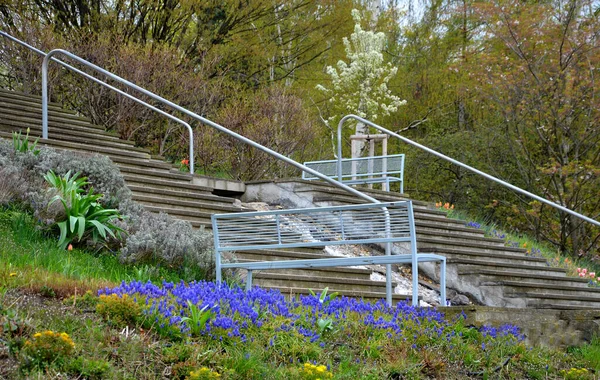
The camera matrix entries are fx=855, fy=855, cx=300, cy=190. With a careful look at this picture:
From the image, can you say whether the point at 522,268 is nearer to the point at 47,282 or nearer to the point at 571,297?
Answer: the point at 571,297

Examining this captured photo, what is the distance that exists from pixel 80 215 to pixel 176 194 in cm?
265

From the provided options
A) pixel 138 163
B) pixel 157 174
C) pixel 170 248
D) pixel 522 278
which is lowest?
pixel 522 278

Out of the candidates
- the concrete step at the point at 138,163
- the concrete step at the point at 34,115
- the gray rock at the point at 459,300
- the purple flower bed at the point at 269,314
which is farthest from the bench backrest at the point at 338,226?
the concrete step at the point at 34,115

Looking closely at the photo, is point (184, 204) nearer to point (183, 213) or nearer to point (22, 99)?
point (183, 213)

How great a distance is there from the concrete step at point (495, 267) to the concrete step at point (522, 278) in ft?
0.09

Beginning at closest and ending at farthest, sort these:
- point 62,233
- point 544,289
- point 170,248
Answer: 1. point 62,233
2. point 170,248
3. point 544,289

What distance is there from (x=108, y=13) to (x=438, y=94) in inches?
467

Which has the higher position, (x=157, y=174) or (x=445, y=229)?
(x=157, y=174)

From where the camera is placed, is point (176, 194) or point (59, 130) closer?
point (176, 194)

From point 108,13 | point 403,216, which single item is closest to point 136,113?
point 108,13

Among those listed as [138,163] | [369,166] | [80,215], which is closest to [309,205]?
[138,163]

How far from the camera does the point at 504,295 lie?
9.94 meters

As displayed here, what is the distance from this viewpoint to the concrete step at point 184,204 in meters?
9.27

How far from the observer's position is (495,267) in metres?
10.9
